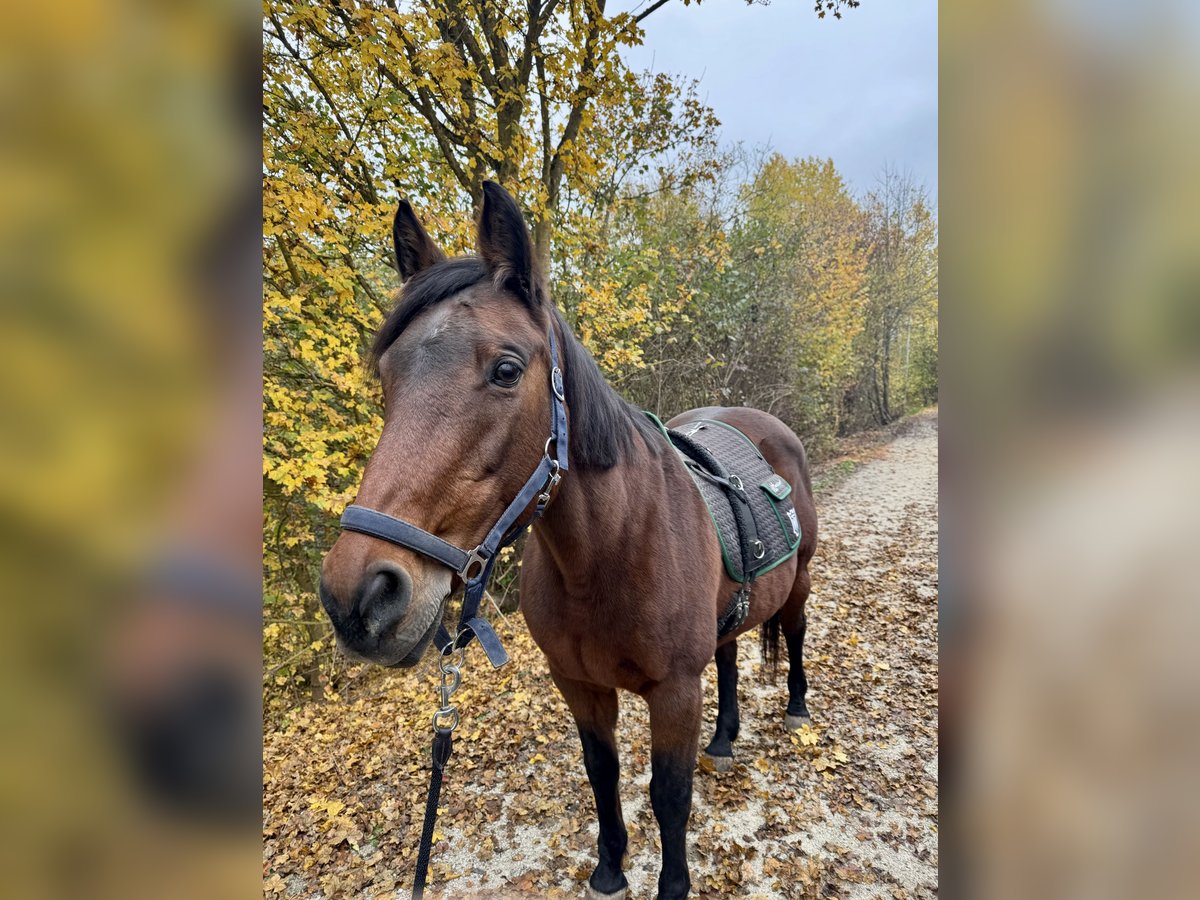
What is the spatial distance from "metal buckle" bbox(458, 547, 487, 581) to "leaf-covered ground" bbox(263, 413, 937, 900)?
2213mm

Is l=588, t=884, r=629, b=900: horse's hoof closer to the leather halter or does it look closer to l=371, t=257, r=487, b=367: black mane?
the leather halter

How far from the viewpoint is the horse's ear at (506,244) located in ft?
4.70

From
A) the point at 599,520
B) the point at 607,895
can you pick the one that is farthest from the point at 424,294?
the point at 607,895

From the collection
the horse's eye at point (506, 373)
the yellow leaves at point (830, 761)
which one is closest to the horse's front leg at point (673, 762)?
the horse's eye at point (506, 373)

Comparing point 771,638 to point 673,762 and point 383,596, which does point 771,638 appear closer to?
point 673,762

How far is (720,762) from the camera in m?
3.27

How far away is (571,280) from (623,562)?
17.0 ft

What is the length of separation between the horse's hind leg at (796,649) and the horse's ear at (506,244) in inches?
114

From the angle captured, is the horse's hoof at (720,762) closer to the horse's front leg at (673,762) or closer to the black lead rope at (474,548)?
the horse's front leg at (673,762)

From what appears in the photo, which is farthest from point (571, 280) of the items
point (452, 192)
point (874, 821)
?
point (874, 821)
